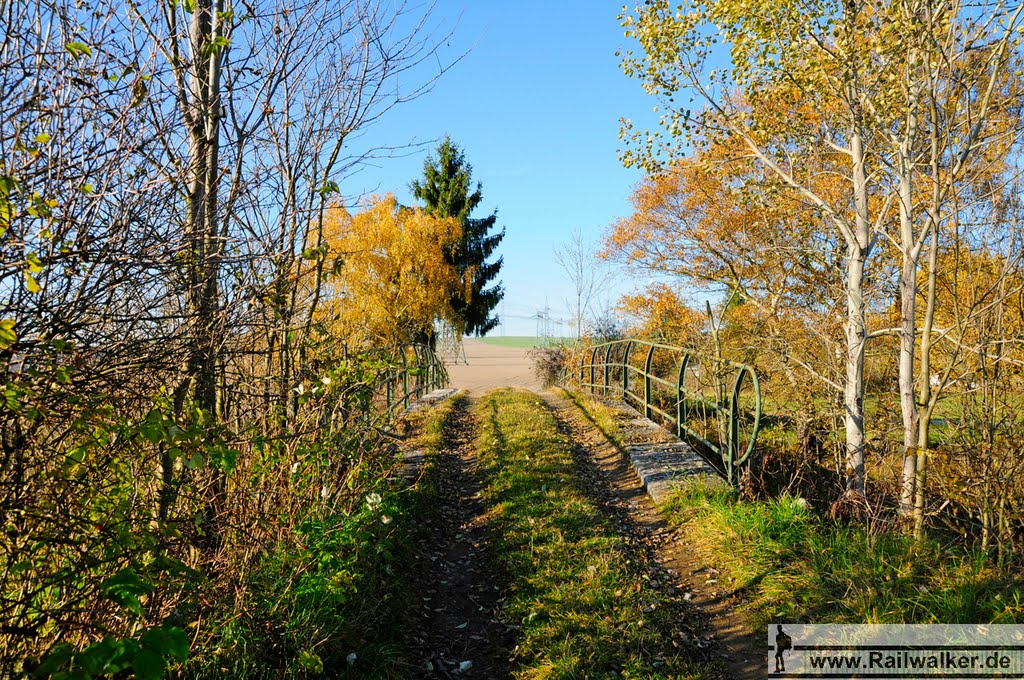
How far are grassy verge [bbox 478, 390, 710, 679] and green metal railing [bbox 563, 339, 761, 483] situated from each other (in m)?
1.82

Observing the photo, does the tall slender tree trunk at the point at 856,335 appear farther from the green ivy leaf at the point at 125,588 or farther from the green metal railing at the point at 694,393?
the green ivy leaf at the point at 125,588

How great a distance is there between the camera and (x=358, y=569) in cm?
408

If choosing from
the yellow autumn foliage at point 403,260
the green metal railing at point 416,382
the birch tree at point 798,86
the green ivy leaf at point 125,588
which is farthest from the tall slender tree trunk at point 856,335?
the yellow autumn foliage at point 403,260

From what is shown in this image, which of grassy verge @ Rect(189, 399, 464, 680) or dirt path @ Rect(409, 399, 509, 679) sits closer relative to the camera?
grassy verge @ Rect(189, 399, 464, 680)

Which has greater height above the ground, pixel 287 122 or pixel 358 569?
pixel 287 122

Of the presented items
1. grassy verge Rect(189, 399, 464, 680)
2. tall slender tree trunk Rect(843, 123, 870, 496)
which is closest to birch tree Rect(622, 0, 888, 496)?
tall slender tree trunk Rect(843, 123, 870, 496)

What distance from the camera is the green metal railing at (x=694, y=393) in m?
6.58

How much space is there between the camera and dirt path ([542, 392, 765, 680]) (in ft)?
12.3

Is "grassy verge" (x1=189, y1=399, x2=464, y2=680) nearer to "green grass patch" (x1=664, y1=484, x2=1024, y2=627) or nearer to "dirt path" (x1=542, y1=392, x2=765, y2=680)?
"dirt path" (x1=542, y1=392, x2=765, y2=680)

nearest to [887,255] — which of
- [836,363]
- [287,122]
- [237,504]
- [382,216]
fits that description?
[836,363]

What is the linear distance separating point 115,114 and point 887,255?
A: 48.5 feet

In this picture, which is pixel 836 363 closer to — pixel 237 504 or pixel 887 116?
pixel 887 116

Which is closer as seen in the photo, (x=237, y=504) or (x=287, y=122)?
(x=237, y=504)

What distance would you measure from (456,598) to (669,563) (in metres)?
1.66
